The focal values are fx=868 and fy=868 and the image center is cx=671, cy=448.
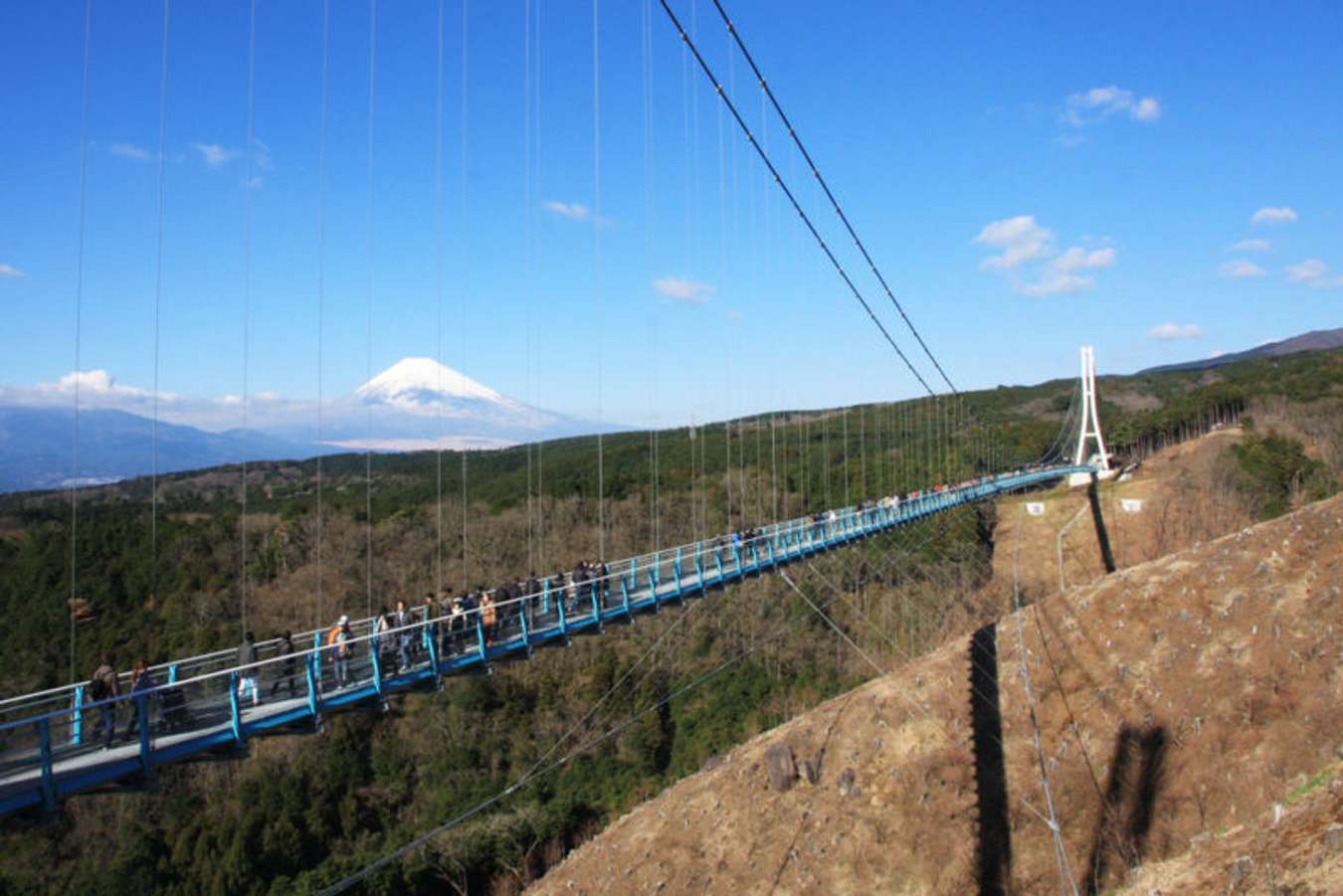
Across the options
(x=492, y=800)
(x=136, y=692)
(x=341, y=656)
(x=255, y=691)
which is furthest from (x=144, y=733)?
(x=492, y=800)

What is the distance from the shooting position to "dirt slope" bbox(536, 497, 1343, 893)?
64.5ft

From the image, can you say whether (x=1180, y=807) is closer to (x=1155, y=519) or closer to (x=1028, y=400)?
(x=1155, y=519)

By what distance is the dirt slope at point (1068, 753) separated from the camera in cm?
1966

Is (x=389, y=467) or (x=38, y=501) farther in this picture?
(x=389, y=467)

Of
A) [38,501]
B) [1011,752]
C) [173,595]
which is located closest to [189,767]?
[173,595]

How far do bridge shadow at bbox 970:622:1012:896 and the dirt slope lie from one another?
8cm

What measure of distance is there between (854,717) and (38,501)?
35.4 meters

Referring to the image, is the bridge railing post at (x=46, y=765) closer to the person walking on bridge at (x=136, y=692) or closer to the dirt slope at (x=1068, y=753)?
the person walking on bridge at (x=136, y=692)

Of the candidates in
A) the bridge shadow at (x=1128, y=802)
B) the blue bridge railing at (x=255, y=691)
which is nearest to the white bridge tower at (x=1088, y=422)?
the bridge shadow at (x=1128, y=802)

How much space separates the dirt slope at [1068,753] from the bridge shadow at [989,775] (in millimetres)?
79

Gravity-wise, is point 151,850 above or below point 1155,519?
below

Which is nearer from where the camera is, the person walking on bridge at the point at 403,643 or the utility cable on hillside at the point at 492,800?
the person walking on bridge at the point at 403,643

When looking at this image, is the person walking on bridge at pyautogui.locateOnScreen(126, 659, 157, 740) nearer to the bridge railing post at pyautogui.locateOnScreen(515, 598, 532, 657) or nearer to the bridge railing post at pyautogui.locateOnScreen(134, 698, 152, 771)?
the bridge railing post at pyautogui.locateOnScreen(134, 698, 152, 771)

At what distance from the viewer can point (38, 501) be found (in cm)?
3781
